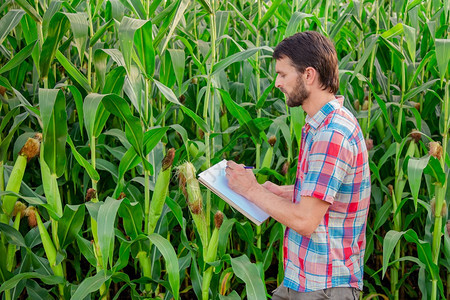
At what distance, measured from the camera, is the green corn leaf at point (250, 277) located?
2276 millimetres

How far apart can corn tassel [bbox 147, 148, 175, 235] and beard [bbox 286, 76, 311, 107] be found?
0.57 meters

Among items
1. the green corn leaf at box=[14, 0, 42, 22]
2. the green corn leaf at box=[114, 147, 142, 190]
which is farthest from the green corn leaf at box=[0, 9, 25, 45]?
the green corn leaf at box=[114, 147, 142, 190]

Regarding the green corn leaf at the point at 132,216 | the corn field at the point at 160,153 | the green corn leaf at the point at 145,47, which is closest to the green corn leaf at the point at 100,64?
the corn field at the point at 160,153

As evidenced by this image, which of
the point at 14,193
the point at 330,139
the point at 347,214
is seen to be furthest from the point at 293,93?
the point at 14,193

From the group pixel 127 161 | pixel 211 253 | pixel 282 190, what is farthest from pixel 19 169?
pixel 282 190

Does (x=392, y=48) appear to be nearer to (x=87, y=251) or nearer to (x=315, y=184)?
(x=315, y=184)

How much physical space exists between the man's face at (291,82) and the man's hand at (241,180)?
307 mm

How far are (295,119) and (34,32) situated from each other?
54.7 inches

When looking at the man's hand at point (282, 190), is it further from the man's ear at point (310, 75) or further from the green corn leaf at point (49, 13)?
the green corn leaf at point (49, 13)

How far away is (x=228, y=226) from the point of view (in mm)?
2527

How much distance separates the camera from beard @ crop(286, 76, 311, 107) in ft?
6.40

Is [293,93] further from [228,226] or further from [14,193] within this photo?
[14,193]

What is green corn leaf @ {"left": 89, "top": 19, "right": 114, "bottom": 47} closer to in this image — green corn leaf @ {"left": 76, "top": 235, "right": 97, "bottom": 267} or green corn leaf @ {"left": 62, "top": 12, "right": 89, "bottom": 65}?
green corn leaf @ {"left": 62, "top": 12, "right": 89, "bottom": 65}

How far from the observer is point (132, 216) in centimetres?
240
